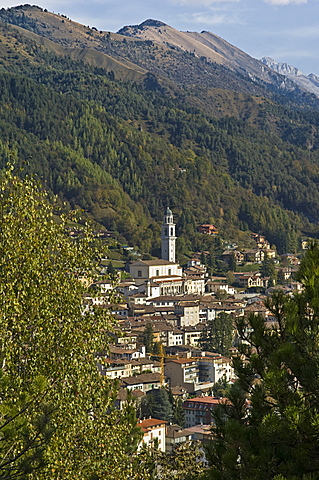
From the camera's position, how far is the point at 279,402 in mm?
10297

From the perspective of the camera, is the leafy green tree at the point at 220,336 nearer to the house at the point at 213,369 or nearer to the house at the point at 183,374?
the house at the point at 213,369

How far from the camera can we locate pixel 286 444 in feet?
33.2

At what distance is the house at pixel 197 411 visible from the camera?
50612 millimetres

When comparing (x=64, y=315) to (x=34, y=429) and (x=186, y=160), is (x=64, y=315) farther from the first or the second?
(x=186, y=160)

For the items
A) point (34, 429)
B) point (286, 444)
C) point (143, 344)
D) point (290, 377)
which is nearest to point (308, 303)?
point (290, 377)

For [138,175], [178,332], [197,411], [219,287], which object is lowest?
[197,411]

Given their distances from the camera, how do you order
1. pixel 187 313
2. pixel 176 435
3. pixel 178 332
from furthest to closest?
1. pixel 187 313
2. pixel 178 332
3. pixel 176 435

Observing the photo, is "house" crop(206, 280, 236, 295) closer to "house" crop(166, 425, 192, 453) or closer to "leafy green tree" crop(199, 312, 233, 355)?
"leafy green tree" crop(199, 312, 233, 355)

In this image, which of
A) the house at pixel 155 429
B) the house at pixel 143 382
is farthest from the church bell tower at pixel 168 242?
the house at pixel 155 429

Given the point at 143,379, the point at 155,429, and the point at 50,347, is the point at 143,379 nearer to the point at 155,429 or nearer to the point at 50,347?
the point at 155,429

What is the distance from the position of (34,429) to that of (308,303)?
424 cm

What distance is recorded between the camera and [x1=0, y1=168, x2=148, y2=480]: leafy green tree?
11.8 metres

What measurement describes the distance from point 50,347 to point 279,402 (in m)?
4.16

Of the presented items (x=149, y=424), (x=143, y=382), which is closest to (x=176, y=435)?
(x=149, y=424)
